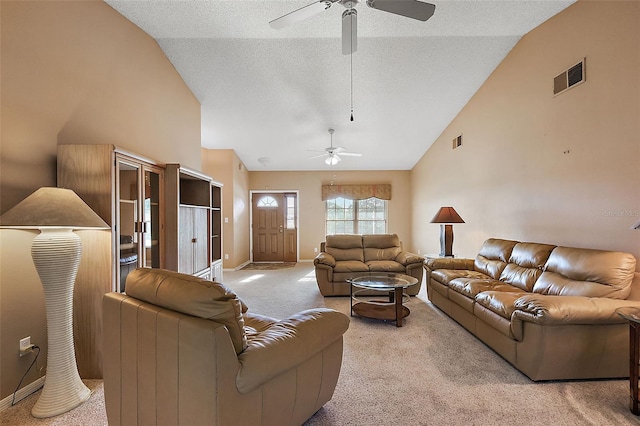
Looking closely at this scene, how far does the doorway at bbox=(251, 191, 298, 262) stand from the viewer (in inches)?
311

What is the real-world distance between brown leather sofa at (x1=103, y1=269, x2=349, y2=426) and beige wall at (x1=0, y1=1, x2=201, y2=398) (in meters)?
1.05

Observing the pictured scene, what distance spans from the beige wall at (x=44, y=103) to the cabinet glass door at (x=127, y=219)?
47 centimetres

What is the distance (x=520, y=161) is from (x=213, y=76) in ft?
14.2

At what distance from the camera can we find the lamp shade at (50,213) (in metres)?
1.63

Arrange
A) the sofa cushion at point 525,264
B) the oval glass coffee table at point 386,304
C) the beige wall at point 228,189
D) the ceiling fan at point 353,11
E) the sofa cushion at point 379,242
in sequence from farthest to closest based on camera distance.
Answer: the beige wall at point 228,189, the sofa cushion at point 379,242, the oval glass coffee table at point 386,304, the sofa cushion at point 525,264, the ceiling fan at point 353,11

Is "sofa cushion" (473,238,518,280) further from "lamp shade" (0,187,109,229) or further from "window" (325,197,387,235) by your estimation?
"window" (325,197,387,235)

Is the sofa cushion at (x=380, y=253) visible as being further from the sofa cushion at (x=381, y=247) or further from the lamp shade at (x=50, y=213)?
the lamp shade at (x=50, y=213)

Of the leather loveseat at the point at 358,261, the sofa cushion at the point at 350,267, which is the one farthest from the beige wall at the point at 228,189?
the sofa cushion at the point at 350,267

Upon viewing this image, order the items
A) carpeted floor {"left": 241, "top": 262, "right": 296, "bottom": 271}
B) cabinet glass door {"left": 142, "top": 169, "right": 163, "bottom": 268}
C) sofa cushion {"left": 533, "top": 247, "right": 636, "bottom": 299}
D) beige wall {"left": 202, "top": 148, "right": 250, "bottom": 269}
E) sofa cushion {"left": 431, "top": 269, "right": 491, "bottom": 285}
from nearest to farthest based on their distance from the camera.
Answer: sofa cushion {"left": 533, "top": 247, "right": 636, "bottom": 299} → cabinet glass door {"left": 142, "top": 169, "right": 163, "bottom": 268} → sofa cushion {"left": 431, "top": 269, "right": 491, "bottom": 285} → beige wall {"left": 202, "top": 148, "right": 250, "bottom": 269} → carpeted floor {"left": 241, "top": 262, "right": 296, "bottom": 271}

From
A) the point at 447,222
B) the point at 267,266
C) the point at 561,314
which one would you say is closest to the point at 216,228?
the point at 267,266

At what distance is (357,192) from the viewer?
788 centimetres

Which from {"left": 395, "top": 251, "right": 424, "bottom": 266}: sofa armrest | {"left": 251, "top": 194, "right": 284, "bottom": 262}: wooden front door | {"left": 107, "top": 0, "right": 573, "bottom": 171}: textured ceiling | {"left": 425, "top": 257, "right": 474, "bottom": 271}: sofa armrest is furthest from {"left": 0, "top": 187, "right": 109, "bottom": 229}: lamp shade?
{"left": 251, "top": 194, "right": 284, "bottom": 262}: wooden front door

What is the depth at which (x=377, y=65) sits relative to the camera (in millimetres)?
3930

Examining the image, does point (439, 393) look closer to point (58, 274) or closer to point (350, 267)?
point (350, 267)
